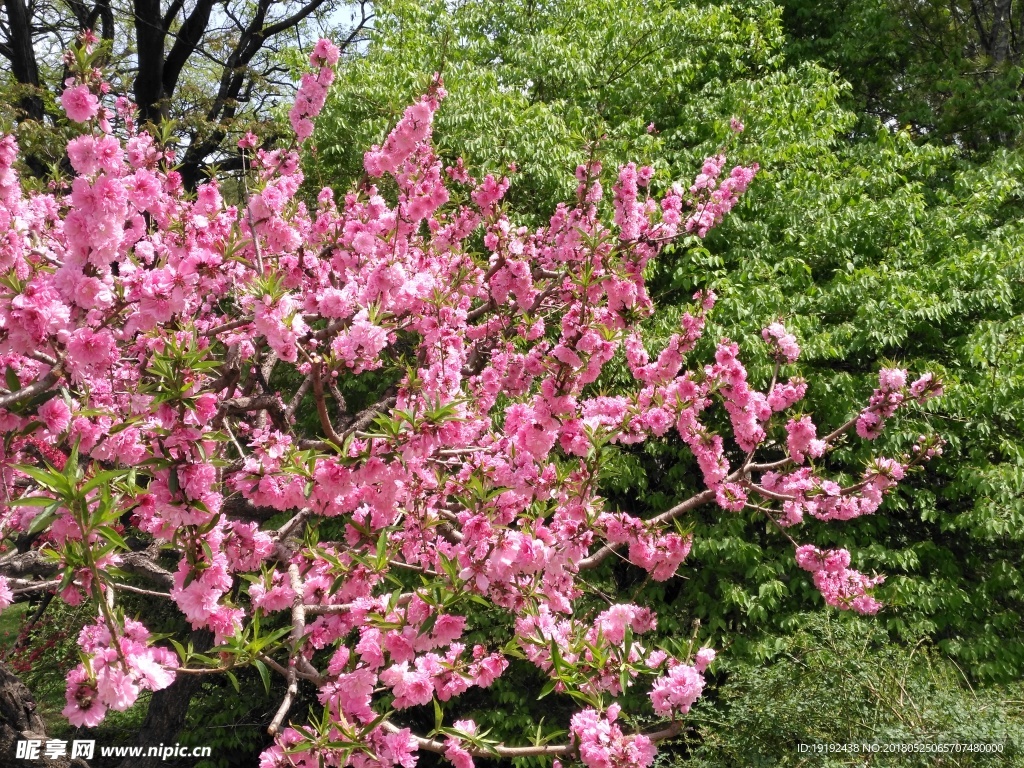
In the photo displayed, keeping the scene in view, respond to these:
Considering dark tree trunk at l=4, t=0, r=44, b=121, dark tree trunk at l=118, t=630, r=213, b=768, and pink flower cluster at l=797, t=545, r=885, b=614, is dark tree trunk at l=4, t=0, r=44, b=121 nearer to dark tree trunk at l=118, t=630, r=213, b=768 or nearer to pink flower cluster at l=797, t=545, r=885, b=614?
dark tree trunk at l=118, t=630, r=213, b=768

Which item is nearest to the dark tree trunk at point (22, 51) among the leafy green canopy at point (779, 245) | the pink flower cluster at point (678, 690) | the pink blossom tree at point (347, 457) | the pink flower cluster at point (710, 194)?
the leafy green canopy at point (779, 245)

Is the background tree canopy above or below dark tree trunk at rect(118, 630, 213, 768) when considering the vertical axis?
above

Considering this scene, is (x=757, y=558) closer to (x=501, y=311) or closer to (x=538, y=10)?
(x=501, y=311)

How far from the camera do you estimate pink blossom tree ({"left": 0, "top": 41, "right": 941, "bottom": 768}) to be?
6.89 ft

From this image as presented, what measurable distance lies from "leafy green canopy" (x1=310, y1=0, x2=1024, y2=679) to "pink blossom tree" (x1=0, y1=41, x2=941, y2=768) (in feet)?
4.42

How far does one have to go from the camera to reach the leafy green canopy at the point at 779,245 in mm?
5297

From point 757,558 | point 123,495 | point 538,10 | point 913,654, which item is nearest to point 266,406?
point 123,495

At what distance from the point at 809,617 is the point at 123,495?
14.3 feet

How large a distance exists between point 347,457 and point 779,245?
5242 mm

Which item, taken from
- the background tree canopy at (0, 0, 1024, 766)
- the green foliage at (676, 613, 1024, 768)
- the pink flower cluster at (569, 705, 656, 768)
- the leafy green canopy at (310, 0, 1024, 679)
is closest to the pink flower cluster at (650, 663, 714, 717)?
the pink flower cluster at (569, 705, 656, 768)

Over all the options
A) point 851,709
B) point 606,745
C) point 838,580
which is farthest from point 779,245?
point 606,745

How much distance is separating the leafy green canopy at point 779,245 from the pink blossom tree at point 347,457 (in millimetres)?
1346

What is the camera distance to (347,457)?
2395 millimetres

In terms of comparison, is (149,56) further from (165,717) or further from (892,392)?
(892,392)
